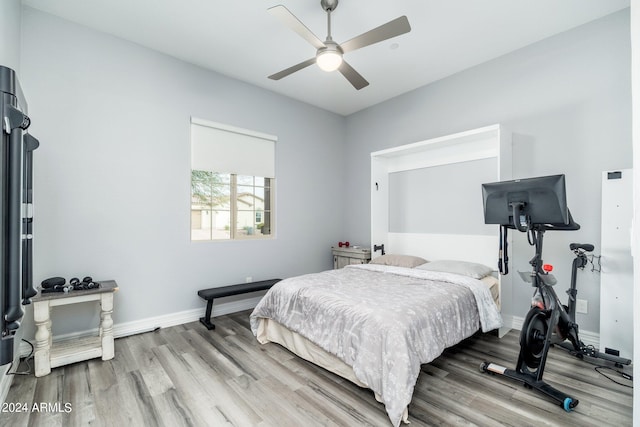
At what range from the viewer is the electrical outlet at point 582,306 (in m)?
2.89

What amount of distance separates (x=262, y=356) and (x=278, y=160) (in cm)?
271

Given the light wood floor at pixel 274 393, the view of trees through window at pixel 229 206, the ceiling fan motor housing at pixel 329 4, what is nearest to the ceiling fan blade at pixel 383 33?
the ceiling fan motor housing at pixel 329 4

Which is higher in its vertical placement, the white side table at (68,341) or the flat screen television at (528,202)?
the flat screen television at (528,202)

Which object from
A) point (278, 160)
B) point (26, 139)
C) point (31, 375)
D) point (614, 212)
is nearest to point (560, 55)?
point (614, 212)

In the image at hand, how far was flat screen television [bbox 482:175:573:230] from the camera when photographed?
1.95 m

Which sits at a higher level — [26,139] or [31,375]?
[26,139]

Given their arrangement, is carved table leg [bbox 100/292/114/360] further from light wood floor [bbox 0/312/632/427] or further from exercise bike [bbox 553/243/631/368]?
exercise bike [bbox 553/243/631/368]

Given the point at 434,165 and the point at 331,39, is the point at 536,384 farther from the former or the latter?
the point at 331,39

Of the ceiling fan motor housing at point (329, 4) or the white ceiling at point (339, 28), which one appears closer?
the ceiling fan motor housing at point (329, 4)

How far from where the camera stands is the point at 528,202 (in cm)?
209

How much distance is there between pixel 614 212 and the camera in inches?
102

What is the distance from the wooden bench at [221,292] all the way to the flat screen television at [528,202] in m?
2.66

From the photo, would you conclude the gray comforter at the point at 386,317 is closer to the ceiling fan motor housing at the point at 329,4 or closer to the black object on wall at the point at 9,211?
the black object on wall at the point at 9,211

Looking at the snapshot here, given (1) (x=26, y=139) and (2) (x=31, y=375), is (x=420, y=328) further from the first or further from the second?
(2) (x=31, y=375)
